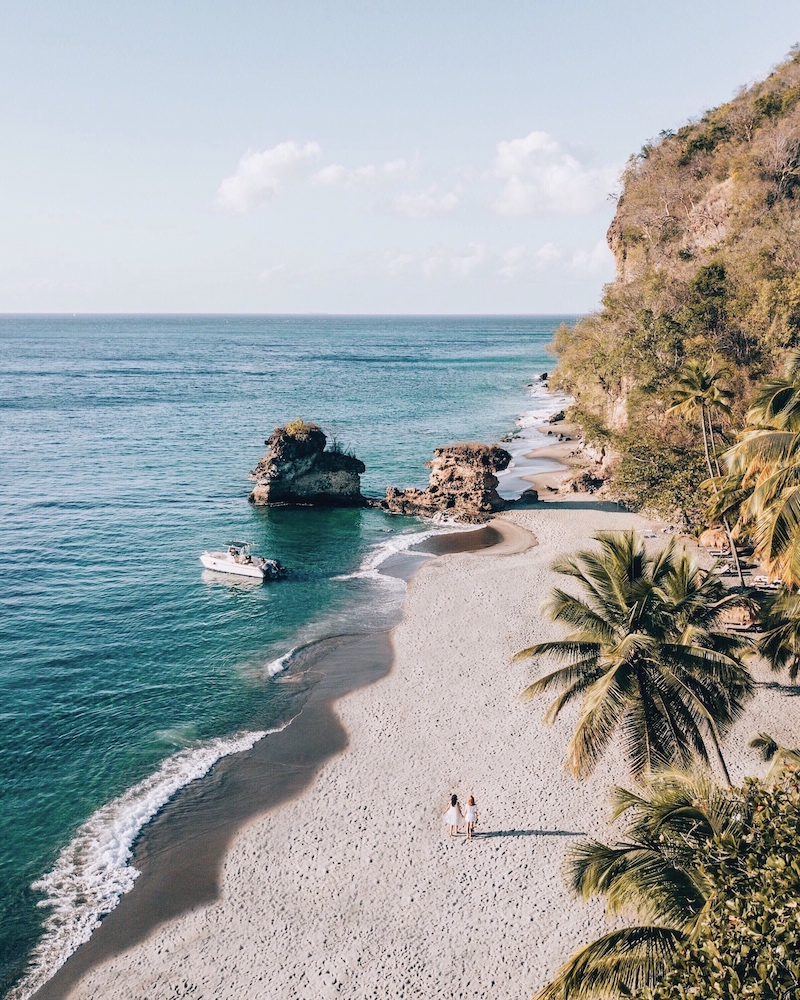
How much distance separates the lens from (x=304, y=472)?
62062 millimetres

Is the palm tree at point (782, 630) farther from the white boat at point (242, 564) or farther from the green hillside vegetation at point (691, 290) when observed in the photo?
the white boat at point (242, 564)

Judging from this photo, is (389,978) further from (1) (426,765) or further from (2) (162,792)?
(2) (162,792)

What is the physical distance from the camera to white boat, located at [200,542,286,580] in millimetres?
45281

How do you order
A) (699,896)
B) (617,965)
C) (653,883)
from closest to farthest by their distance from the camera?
1. (617,965)
2. (699,896)
3. (653,883)

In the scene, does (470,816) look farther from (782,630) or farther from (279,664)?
(279,664)

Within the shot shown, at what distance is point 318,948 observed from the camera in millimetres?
19078

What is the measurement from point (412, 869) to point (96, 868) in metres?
10.2

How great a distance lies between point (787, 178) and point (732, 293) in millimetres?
18452

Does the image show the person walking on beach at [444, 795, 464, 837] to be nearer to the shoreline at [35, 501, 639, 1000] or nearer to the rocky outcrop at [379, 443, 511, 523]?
the shoreline at [35, 501, 639, 1000]

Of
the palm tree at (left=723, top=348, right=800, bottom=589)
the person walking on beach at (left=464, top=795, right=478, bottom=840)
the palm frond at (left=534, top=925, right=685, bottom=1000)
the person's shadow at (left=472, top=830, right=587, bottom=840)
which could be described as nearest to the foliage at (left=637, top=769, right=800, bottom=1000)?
the palm frond at (left=534, top=925, right=685, bottom=1000)

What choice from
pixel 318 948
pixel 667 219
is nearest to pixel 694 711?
pixel 318 948

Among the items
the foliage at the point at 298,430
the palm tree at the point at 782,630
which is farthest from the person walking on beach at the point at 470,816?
the foliage at the point at 298,430

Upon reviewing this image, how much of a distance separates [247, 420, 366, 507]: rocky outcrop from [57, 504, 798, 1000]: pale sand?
31.3m

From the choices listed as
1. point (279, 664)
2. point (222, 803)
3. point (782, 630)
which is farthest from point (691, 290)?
point (222, 803)
